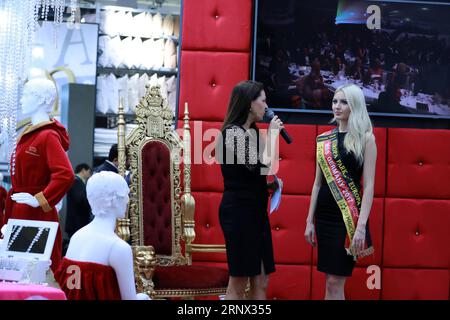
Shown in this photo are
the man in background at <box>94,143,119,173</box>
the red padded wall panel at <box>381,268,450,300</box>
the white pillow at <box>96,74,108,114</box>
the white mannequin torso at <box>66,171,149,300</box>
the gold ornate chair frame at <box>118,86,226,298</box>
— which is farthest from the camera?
the white pillow at <box>96,74,108,114</box>

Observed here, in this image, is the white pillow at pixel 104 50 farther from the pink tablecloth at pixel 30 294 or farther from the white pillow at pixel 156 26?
the pink tablecloth at pixel 30 294

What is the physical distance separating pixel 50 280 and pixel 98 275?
0.53m

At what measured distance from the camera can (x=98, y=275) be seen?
2623 millimetres

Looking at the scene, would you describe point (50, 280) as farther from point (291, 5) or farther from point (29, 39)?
point (291, 5)

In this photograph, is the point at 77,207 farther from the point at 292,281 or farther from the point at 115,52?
the point at 292,281

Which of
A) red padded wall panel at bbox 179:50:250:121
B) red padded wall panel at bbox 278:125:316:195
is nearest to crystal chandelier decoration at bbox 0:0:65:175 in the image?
red padded wall panel at bbox 179:50:250:121

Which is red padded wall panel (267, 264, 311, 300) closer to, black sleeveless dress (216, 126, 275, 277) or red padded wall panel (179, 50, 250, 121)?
red padded wall panel (179, 50, 250, 121)

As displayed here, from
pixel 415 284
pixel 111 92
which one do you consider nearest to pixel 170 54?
pixel 111 92

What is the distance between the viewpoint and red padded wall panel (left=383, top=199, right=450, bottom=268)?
16.2 ft

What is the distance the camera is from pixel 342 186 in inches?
152

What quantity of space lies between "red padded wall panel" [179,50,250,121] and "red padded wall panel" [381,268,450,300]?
4.80 feet

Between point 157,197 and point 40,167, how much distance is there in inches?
37.9

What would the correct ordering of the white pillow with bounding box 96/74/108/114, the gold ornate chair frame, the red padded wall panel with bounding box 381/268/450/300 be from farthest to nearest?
the white pillow with bounding box 96/74/108/114
the red padded wall panel with bounding box 381/268/450/300
the gold ornate chair frame

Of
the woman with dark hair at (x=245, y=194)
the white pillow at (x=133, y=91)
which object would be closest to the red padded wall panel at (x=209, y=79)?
the woman with dark hair at (x=245, y=194)
